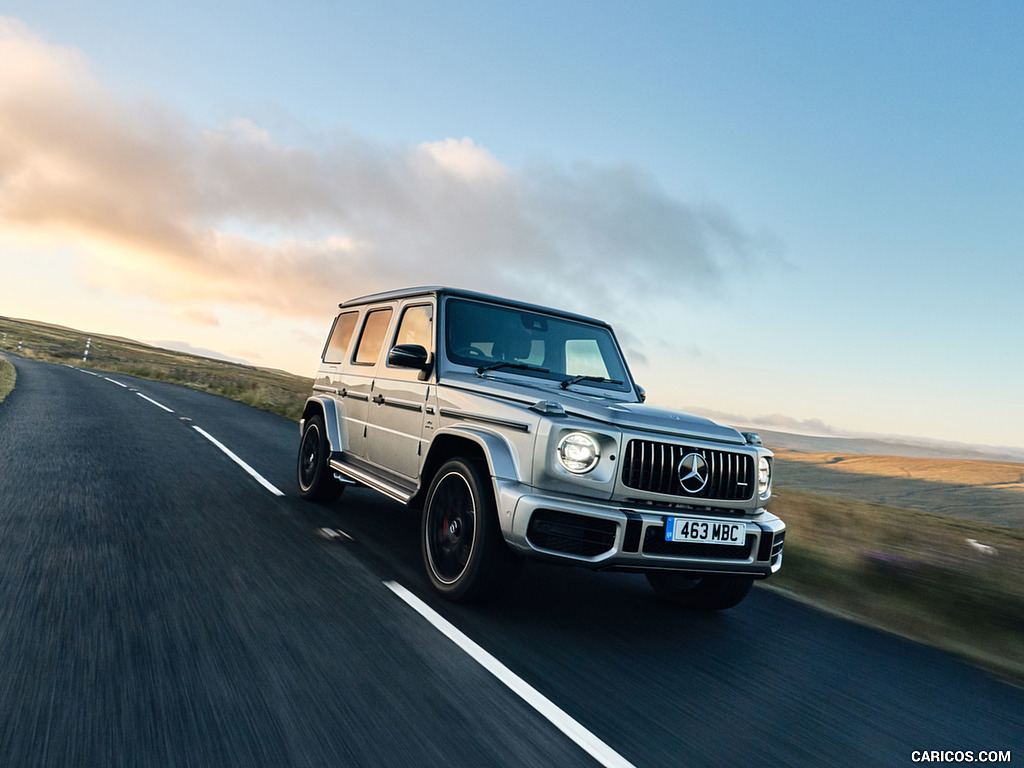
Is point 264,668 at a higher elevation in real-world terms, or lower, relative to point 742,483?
lower

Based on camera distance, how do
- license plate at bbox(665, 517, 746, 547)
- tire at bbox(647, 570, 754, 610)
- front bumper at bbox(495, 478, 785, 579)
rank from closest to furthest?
front bumper at bbox(495, 478, 785, 579)
license plate at bbox(665, 517, 746, 547)
tire at bbox(647, 570, 754, 610)

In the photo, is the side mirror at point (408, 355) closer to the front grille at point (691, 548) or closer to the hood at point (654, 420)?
the hood at point (654, 420)

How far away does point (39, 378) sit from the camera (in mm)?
22828

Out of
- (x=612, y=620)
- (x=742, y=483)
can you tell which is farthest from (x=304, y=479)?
(x=742, y=483)

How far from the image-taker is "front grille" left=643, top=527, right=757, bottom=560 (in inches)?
157

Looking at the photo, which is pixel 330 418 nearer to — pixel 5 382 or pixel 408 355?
pixel 408 355

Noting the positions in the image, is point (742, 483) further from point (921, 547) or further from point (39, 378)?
point (39, 378)

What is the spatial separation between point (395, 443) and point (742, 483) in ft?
8.74

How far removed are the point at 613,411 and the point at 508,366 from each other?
1.38 m

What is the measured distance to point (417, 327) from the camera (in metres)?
5.91

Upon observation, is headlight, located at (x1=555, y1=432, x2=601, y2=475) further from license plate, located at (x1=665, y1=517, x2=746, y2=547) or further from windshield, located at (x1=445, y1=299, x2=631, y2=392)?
windshield, located at (x1=445, y1=299, x2=631, y2=392)

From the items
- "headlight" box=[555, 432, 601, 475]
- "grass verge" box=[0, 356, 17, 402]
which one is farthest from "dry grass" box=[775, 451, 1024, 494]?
"grass verge" box=[0, 356, 17, 402]

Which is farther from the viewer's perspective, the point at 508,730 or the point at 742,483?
the point at 742,483

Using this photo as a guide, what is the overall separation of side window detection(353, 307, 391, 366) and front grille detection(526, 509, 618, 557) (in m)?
2.99
